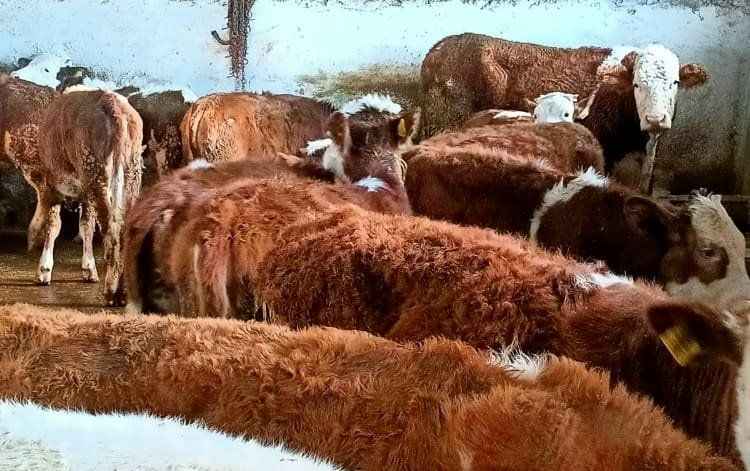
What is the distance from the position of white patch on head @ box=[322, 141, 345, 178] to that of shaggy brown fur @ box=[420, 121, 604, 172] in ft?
1.93

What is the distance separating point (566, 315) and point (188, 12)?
645cm

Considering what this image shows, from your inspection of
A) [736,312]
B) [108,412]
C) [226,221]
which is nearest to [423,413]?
[108,412]

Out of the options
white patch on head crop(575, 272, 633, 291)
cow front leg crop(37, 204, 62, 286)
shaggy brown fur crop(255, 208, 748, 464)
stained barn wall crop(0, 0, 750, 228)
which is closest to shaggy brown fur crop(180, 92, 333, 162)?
stained barn wall crop(0, 0, 750, 228)

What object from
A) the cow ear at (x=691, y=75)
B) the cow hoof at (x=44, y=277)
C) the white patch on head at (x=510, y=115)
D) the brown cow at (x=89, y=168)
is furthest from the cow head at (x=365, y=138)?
the cow ear at (x=691, y=75)

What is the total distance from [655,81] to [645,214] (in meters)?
3.67

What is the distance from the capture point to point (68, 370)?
5.70ft

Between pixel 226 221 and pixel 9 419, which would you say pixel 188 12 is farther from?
pixel 9 419

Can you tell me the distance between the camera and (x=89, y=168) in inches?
228

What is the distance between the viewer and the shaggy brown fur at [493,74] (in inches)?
302

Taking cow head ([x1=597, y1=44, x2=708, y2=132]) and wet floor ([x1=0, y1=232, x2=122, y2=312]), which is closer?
wet floor ([x1=0, y1=232, x2=122, y2=312])

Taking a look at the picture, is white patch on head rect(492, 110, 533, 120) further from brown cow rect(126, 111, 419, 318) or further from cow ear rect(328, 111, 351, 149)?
cow ear rect(328, 111, 351, 149)

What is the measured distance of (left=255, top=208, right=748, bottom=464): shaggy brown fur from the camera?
6.13ft

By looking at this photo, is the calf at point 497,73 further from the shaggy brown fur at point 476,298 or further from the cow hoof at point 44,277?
the shaggy brown fur at point 476,298

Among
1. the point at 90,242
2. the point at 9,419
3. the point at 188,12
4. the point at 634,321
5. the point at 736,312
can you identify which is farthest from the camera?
the point at 188,12
